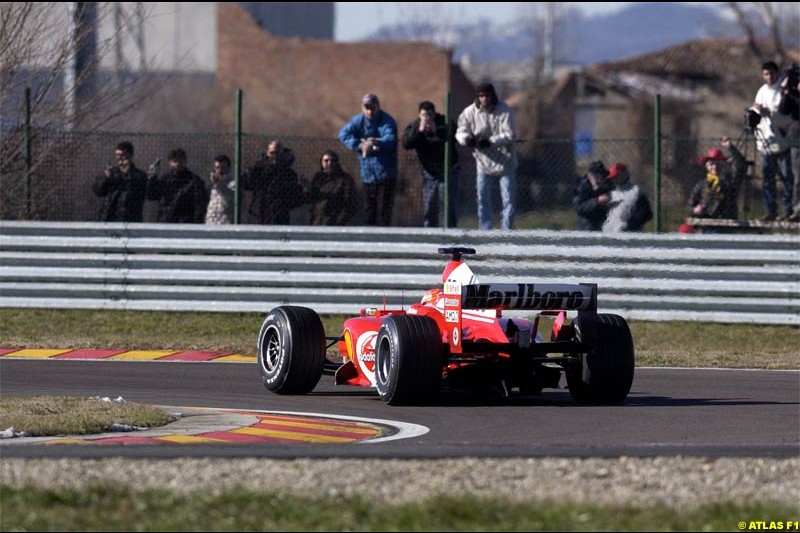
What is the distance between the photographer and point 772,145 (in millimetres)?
16328

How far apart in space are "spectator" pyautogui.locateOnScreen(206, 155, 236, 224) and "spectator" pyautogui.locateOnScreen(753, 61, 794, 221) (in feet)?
19.2

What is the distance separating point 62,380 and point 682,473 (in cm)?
681

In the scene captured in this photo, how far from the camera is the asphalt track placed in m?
7.77

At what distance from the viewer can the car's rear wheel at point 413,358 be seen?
1037 cm

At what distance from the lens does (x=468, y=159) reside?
18.5 metres

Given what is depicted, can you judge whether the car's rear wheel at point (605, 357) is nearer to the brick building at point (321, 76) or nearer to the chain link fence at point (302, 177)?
the chain link fence at point (302, 177)

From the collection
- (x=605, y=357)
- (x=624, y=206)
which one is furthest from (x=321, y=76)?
(x=605, y=357)

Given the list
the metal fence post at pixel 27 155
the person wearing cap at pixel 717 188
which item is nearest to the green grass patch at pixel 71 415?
the metal fence post at pixel 27 155

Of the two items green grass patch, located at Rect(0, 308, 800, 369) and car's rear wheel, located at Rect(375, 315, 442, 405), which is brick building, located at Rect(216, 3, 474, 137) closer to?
green grass patch, located at Rect(0, 308, 800, 369)

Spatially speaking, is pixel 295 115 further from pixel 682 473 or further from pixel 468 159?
pixel 682 473

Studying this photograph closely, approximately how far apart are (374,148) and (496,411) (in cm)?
648

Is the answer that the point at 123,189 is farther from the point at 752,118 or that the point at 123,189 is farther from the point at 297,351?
the point at 752,118

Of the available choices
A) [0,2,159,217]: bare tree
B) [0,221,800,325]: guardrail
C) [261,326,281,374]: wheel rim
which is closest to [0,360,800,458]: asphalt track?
[261,326,281,374]: wheel rim

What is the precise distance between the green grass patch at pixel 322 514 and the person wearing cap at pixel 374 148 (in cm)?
1055
